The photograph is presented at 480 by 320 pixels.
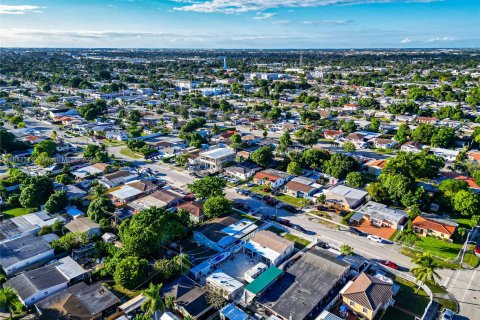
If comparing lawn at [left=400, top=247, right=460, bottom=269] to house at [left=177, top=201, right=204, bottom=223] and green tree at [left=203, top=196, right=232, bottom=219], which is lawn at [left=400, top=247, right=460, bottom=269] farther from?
house at [left=177, top=201, right=204, bottom=223]

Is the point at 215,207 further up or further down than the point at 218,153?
further down

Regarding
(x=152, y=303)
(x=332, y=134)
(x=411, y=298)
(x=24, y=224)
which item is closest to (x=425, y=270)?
(x=411, y=298)

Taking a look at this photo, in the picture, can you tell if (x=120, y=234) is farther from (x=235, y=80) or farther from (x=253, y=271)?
(x=235, y=80)

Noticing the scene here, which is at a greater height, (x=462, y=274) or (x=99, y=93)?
(x=99, y=93)

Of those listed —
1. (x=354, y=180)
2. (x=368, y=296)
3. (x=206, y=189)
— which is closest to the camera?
(x=368, y=296)

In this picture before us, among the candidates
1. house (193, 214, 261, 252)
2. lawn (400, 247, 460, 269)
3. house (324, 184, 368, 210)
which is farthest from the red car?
house (193, 214, 261, 252)

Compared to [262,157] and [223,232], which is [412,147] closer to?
[262,157]

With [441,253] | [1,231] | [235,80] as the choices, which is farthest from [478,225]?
[235,80]
